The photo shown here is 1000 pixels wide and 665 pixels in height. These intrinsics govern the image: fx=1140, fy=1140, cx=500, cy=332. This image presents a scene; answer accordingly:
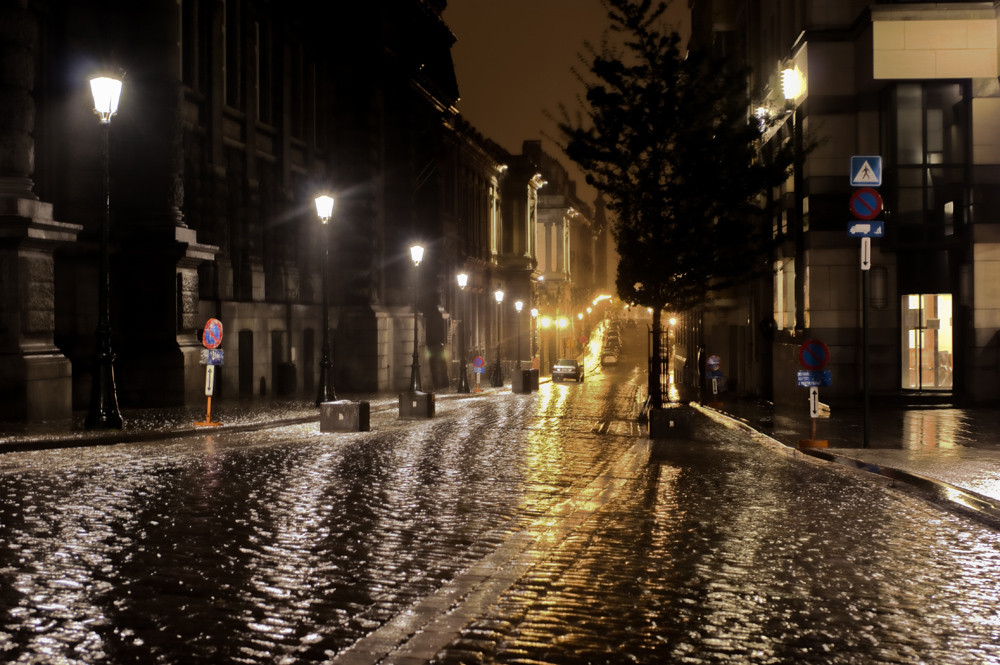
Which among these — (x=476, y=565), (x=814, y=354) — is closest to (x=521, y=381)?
(x=814, y=354)

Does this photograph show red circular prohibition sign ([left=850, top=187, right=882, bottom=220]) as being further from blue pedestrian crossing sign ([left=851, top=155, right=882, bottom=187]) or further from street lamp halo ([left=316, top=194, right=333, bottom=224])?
street lamp halo ([left=316, top=194, right=333, bottom=224])

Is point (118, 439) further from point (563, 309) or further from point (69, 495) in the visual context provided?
point (563, 309)

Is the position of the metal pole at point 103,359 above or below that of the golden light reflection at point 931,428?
above

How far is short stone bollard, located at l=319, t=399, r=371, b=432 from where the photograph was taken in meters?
22.7

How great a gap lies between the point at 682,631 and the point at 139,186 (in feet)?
80.3

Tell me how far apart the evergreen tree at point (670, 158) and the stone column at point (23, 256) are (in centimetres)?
1573

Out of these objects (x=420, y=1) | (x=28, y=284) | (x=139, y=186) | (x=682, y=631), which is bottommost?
(x=682, y=631)

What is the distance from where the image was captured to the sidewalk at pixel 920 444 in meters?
13.1

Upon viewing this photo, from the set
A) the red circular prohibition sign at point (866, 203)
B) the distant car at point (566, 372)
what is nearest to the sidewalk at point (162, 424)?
the red circular prohibition sign at point (866, 203)

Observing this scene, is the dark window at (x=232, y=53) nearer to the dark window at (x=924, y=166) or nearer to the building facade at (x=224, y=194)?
the building facade at (x=224, y=194)

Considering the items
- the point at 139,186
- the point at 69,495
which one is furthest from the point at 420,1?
the point at 69,495

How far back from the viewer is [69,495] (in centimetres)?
1195

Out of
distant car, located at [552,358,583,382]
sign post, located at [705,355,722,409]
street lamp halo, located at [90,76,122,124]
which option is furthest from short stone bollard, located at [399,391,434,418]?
distant car, located at [552,358,583,382]

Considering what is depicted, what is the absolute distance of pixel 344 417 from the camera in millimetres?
22766
